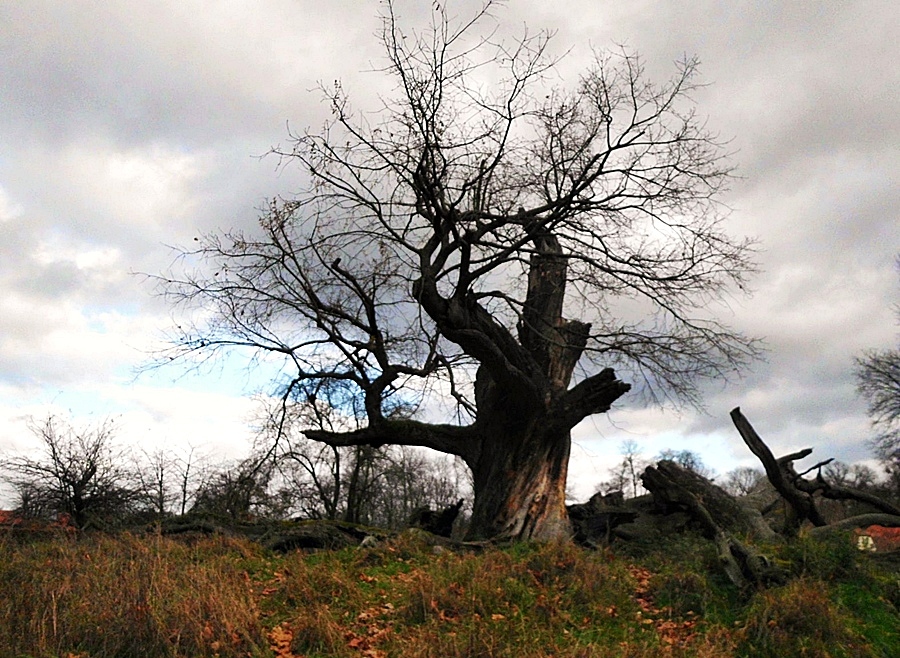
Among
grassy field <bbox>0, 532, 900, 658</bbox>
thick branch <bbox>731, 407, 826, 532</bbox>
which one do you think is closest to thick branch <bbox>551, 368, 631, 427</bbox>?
thick branch <bbox>731, 407, 826, 532</bbox>

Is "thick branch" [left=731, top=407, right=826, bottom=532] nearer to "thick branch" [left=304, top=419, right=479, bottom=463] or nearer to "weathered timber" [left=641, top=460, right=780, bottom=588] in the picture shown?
"weathered timber" [left=641, top=460, right=780, bottom=588]

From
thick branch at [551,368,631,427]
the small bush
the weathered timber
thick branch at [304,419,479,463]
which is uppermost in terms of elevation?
thick branch at [551,368,631,427]

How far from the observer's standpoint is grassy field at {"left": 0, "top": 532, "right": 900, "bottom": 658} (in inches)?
260

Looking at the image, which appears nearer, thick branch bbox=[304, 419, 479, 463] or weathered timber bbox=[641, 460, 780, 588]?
weathered timber bbox=[641, 460, 780, 588]

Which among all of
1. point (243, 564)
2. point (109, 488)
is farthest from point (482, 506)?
point (109, 488)

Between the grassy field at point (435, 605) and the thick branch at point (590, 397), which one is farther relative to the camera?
the thick branch at point (590, 397)

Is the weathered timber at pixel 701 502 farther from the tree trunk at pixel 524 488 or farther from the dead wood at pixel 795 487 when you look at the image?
the tree trunk at pixel 524 488

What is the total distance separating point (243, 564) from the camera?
9.96 m

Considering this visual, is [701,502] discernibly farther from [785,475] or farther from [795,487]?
[795,487]

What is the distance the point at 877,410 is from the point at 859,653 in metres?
28.4

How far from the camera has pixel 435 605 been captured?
7805 millimetres

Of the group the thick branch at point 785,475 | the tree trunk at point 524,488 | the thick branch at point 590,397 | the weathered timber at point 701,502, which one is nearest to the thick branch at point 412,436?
the tree trunk at point 524,488

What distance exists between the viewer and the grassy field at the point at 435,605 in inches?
260

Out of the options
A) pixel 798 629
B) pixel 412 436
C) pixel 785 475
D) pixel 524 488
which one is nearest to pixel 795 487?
pixel 785 475
